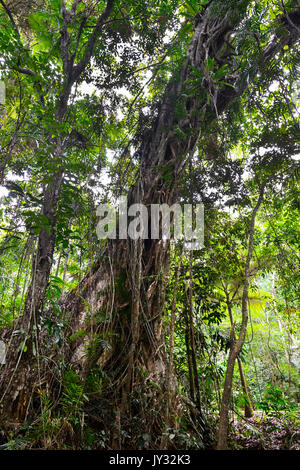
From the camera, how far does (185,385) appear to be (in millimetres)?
2514

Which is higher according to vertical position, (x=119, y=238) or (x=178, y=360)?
(x=119, y=238)

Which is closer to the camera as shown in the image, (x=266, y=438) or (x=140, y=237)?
(x=140, y=237)

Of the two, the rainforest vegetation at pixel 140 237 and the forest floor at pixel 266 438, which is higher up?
the rainforest vegetation at pixel 140 237

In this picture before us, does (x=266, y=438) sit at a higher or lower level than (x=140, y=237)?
lower

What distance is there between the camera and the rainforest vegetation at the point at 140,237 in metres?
1.77

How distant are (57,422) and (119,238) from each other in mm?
1577

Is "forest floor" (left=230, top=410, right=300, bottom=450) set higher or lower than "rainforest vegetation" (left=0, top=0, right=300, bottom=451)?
lower

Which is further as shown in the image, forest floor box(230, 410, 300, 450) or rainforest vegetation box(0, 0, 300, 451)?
forest floor box(230, 410, 300, 450)

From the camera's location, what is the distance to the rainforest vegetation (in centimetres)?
177

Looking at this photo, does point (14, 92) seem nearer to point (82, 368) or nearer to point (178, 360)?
point (82, 368)

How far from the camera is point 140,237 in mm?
2373

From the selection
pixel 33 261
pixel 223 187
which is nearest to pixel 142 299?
pixel 33 261
